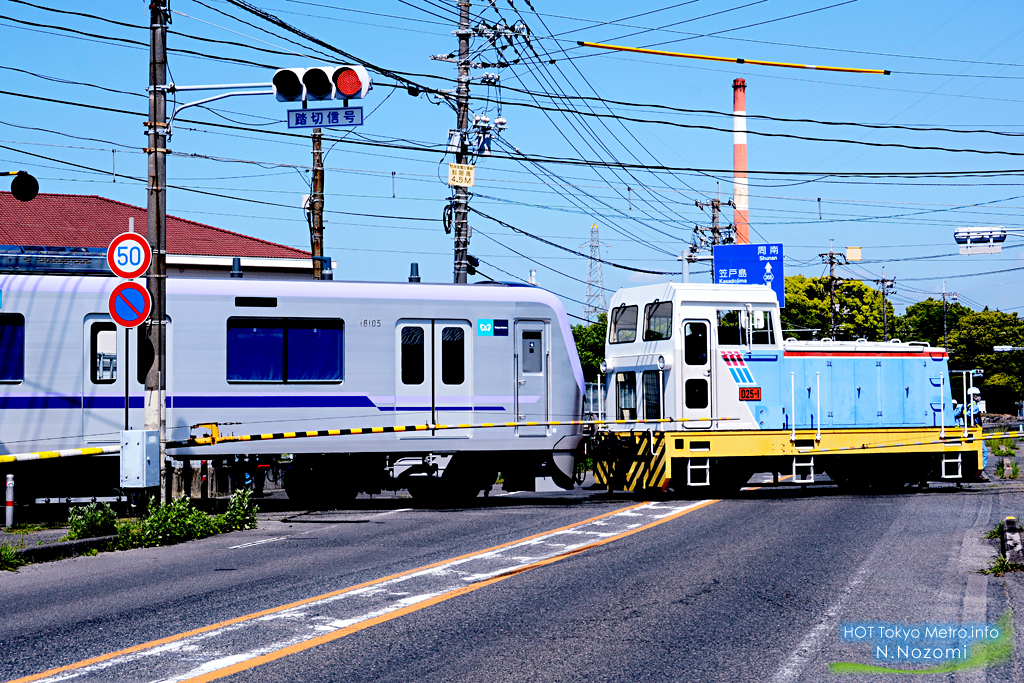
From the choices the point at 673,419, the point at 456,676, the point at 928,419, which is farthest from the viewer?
the point at 928,419

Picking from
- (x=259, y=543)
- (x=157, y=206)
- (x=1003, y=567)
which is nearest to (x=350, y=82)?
(x=157, y=206)

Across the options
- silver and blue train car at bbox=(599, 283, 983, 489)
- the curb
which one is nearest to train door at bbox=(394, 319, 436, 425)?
silver and blue train car at bbox=(599, 283, 983, 489)

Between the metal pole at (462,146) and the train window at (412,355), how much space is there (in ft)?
22.0

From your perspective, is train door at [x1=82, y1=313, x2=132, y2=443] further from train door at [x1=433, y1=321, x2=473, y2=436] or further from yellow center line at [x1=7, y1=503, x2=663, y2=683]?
yellow center line at [x1=7, y1=503, x2=663, y2=683]

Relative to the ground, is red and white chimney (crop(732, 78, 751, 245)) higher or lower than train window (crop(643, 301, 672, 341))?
higher

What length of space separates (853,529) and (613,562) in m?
4.45

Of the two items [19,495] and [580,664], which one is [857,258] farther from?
[580,664]

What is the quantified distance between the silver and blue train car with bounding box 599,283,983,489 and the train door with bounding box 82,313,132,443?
8.57m

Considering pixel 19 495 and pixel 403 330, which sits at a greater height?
pixel 403 330

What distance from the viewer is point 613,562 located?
10.5 metres

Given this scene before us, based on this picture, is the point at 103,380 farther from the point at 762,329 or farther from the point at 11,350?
the point at 762,329

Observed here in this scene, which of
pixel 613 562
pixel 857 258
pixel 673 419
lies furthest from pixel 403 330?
pixel 857 258

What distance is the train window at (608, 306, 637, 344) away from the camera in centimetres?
1964

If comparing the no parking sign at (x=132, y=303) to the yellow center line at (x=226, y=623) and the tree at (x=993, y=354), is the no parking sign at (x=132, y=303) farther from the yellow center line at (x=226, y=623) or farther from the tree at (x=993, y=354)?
the tree at (x=993, y=354)
